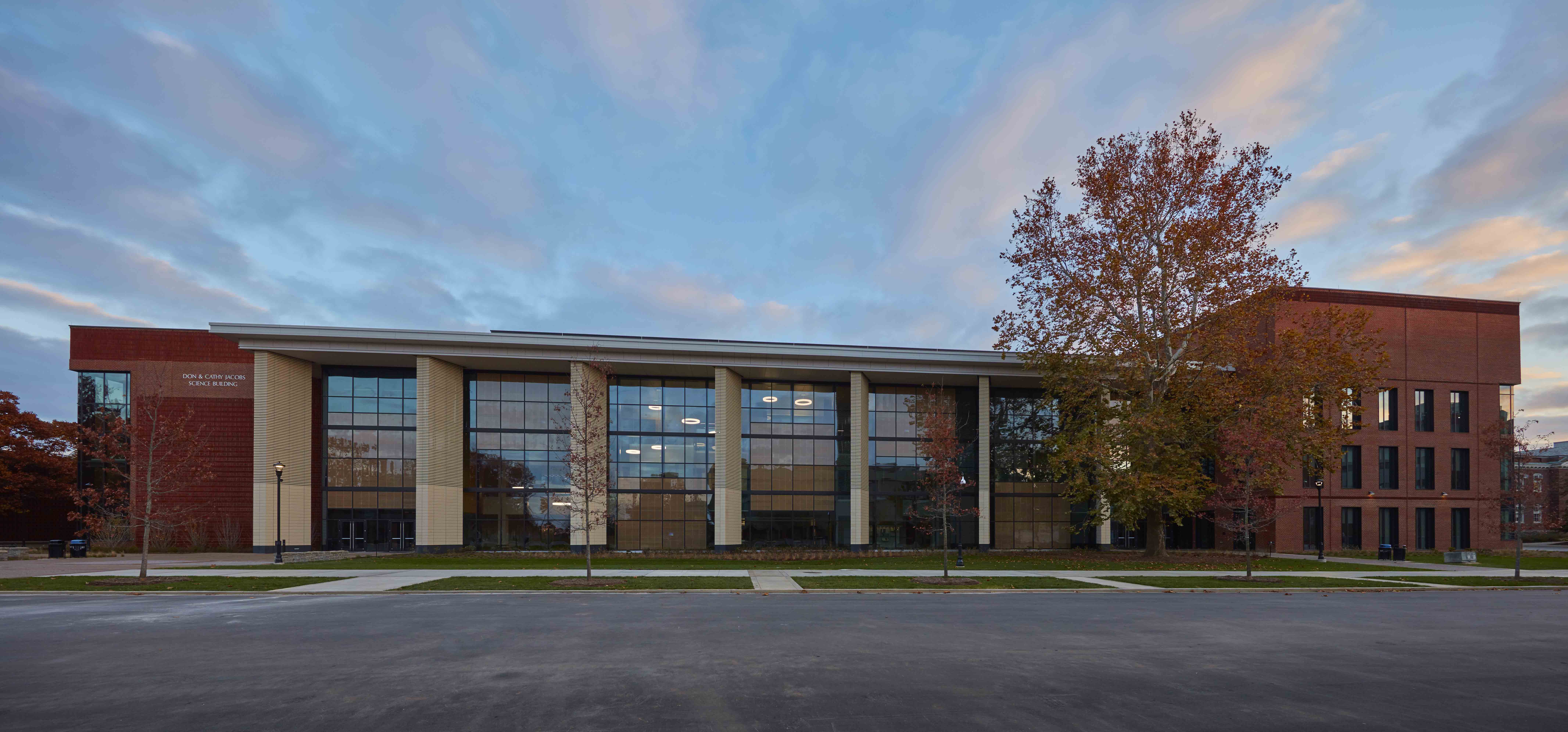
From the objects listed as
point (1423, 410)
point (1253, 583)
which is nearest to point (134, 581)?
point (1253, 583)

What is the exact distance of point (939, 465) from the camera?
81.5 ft

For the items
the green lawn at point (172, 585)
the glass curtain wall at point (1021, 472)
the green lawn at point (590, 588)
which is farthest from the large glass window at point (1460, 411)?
the green lawn at point (172, 585)

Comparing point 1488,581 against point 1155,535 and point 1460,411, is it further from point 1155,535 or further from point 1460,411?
point 1460,411

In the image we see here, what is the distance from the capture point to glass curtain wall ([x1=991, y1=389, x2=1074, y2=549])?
41375mm

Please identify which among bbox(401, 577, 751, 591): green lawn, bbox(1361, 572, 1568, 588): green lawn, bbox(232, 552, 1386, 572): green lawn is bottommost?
bbox(232, 552, 1386, 572): green lawn

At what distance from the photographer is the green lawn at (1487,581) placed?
23094mm

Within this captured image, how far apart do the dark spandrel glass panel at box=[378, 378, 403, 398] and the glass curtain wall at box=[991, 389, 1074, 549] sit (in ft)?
108

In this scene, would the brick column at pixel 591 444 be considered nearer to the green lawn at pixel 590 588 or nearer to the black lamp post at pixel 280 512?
the green lawn at pixel 590 588

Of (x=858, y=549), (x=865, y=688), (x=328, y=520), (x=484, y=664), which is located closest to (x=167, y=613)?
(x=484, y=664)

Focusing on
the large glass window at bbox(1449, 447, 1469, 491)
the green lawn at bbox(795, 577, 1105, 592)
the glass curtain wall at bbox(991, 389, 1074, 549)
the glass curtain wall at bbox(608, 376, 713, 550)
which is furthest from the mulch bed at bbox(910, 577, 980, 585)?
the large glass window at bbox(1449, 447, 1469, 491)

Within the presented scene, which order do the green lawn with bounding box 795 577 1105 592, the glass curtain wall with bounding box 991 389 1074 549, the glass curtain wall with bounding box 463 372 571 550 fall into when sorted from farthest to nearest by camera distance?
the glass curtain wall with bounding box 991 389 1074 549
the glass curtain wall with bounding box 463 372 571 550
the green lawn with bounding box 795 577 1105 592

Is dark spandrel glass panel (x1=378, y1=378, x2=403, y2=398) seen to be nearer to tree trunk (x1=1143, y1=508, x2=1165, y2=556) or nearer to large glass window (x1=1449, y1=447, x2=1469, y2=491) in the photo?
tree trunk (x1=1143, y1=508, x2=1165, y2=556)

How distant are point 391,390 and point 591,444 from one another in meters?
13.1

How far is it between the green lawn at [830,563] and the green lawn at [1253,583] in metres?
3.40
